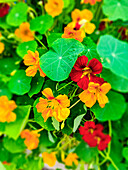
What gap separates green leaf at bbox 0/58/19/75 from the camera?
104 centimetres

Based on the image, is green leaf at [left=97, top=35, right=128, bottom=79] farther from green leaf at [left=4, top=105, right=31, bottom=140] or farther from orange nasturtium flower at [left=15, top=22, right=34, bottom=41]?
orange nasturtium flower at [left=15, top=22, right=34, bottom=41]

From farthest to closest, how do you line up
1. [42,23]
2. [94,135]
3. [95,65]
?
[42,23] → [94,135] → [95,65]

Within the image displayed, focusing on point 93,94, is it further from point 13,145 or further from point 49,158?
point 13,145

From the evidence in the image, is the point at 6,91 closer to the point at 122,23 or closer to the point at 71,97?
the point at 71,97

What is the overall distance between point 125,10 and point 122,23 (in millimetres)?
86

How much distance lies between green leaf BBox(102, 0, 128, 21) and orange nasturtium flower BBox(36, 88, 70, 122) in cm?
60

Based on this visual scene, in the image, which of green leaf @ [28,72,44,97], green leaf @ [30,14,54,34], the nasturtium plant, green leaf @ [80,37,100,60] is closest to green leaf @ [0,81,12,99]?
the nasturtium plant

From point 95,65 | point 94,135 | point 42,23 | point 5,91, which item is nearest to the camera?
point 95,65

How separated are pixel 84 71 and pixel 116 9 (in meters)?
0.58

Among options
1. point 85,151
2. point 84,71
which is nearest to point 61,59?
point 84,71

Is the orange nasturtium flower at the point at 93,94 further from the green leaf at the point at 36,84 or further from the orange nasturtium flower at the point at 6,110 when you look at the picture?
the orange nasturtium flower at the point at 6,110

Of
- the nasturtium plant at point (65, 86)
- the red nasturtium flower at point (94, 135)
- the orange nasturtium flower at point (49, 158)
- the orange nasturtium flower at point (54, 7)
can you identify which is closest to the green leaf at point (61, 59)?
the nasturtium plant at point (65, 86)

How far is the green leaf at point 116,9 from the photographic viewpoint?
0.87 meters

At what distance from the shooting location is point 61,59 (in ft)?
1.54
